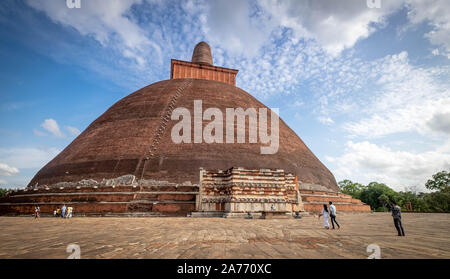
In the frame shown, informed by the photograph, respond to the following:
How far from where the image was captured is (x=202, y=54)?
30234 millimetres

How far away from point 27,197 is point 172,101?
11.6 m

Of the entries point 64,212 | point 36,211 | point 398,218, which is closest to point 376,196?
point 398,218

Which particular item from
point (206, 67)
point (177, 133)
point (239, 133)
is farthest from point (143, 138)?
point (206, 67)

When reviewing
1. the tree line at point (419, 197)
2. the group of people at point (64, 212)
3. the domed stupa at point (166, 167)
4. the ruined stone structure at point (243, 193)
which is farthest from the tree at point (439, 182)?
the group of people at point (64, 212)

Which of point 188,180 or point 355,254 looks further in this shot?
point 188,180

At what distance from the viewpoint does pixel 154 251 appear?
3266 millimetres

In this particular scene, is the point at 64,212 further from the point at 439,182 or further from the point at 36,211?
the point at 439,182

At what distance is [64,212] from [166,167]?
18.9 feet

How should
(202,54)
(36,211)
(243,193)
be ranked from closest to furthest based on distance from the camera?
(243,193) < (36,211) < (202,54)

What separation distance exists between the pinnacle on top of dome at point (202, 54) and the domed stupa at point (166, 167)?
7.21m

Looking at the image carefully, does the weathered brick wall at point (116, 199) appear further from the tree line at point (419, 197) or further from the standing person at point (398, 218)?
the tree line at point (419, 197)

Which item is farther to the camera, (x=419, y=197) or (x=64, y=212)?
(x=419, y=197)
